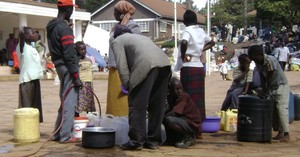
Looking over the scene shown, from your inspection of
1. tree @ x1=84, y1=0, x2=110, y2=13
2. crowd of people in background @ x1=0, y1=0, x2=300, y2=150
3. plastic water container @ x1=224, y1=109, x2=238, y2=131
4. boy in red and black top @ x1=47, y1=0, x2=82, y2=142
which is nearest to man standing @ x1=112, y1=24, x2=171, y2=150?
crowd of people in background @ x1=0, y1=0, x2=300, y2=150

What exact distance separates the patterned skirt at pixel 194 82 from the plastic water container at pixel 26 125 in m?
2.17

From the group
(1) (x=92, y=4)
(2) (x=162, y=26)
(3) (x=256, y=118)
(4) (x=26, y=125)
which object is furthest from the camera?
(1) (x=92, y=4)

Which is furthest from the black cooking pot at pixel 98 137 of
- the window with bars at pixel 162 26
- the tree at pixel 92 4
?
the tree at pixel 92 4

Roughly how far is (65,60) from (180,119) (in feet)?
5.65

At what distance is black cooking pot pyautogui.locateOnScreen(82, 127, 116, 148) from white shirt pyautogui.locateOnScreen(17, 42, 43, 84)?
1.55m

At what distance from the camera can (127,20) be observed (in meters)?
6.60

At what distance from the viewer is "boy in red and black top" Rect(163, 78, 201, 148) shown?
20.9 ft

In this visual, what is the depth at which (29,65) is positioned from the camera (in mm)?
7152

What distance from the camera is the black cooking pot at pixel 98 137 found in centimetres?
600

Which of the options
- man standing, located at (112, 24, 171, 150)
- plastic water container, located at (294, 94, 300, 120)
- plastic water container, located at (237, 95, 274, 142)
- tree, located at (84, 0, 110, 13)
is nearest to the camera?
man standing, located at (112, 24, 171, 150)

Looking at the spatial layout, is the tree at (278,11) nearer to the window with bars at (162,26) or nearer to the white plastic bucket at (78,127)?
the window with bars at (162,26)

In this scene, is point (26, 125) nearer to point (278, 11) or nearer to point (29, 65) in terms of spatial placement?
point (29, 65)

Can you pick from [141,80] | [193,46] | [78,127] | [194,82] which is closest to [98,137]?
[78,127]

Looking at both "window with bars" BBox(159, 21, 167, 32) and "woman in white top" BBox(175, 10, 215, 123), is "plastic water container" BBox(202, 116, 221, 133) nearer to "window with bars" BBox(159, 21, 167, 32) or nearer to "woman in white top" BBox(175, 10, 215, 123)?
"woman in white top" BBox(175, 10, 215, 123)
